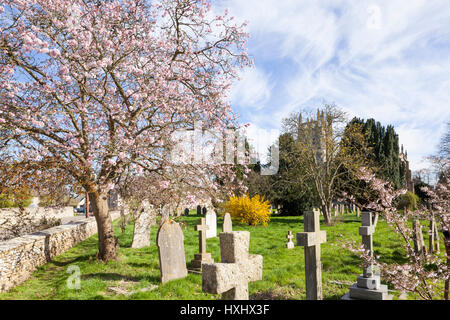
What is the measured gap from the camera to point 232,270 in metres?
3.56

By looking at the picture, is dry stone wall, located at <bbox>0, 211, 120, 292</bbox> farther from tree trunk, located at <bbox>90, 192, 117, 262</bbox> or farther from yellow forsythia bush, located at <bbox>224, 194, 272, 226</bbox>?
yellow forsythia bush, located at <bbox>224, 194, 272, 226</bbox>

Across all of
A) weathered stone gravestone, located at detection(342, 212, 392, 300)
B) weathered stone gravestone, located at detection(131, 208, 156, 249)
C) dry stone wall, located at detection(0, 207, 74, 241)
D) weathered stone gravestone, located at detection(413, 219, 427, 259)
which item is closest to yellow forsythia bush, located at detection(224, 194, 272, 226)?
weathered stone gravestone, located at detection(131, 208, 156, 249)

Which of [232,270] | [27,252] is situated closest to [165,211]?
[27,252]

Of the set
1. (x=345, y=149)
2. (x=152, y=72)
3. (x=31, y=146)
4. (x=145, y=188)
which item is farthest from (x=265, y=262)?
(x=345, y=149)

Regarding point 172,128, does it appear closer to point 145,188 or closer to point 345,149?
point 145,188

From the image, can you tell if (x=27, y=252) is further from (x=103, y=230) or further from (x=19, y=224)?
(x=19, y=224)

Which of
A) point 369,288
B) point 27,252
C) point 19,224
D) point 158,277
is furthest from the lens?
point 19,224

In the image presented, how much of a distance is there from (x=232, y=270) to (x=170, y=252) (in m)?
3.83

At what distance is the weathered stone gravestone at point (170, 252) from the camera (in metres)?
6.85

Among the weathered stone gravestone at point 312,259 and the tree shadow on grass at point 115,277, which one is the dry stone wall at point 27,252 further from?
the weathered stone gravestone at point 312,259

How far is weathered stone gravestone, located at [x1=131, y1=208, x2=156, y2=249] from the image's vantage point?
11133mm

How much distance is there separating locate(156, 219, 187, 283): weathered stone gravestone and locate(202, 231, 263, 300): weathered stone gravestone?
→ 128 inches

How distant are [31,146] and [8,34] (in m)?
2.62

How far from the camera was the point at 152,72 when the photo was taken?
28.3ft
